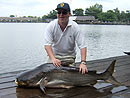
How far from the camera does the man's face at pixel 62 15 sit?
3437 millimetres

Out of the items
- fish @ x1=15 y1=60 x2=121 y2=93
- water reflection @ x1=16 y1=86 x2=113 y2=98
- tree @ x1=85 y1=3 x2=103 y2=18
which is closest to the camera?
water reflection @ x1=16 y1=86 x2=113 y2=98

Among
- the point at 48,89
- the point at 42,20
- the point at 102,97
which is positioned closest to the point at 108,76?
the point at 102,97

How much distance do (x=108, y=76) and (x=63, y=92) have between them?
3.05 feet

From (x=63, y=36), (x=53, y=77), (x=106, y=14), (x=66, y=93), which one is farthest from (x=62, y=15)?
(x=106, y=14)

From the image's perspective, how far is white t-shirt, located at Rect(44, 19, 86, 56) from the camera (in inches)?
142

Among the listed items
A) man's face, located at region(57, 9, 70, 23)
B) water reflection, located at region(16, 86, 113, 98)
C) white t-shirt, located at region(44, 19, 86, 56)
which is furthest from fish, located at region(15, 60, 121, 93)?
man's face, located at region(57, 9, 70, 23)

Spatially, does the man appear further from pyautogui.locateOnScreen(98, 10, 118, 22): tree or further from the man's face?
pyautogui.locateOnScreen(98, 10, 118, 22): tree

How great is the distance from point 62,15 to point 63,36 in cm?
44

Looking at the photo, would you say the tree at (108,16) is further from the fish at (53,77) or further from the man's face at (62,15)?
the fish at (53,77)

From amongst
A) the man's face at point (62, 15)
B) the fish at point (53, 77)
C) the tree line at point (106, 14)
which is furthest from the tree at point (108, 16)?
the fish at point (53, 77)

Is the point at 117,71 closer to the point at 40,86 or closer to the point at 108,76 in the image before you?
the point at 108,76

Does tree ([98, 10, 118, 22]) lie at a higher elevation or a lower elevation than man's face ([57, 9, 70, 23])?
lower

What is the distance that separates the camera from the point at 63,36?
3.70m

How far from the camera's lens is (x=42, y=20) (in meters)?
161
